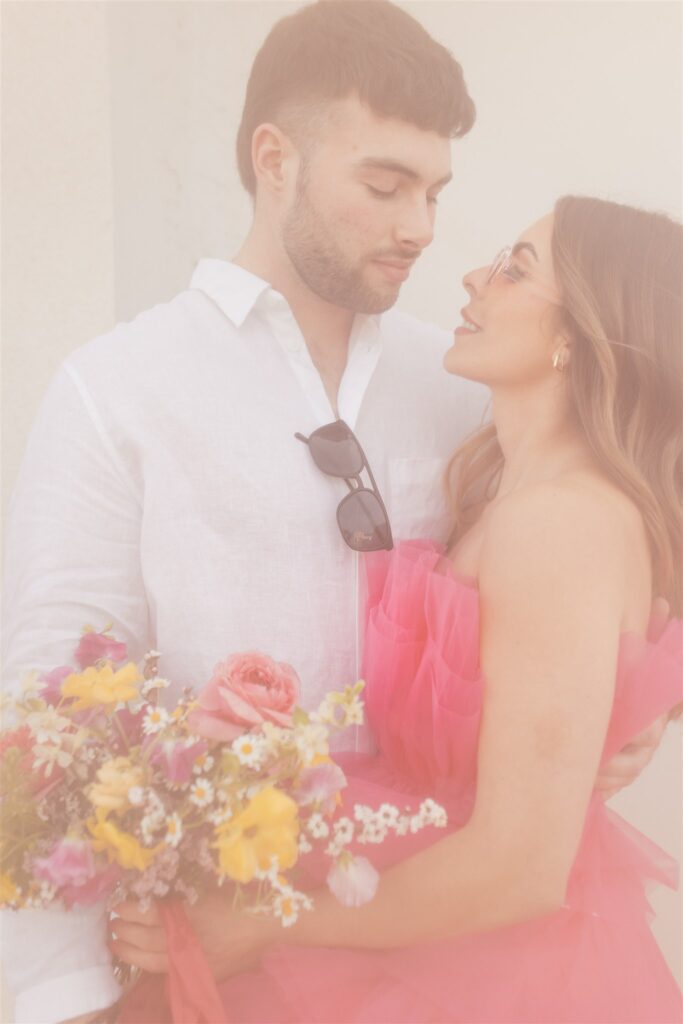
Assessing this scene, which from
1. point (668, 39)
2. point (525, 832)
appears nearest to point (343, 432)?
point (525, 832)

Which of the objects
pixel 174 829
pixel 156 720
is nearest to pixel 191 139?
pixel 156 720

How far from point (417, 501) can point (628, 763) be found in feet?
1.51

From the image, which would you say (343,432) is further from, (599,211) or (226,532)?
(599,211)

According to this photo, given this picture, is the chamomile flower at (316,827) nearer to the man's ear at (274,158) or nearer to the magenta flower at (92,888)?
the magenta flower at (92,888)

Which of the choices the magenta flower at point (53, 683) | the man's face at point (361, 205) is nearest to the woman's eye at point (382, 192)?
the man's face at point (361, 205)

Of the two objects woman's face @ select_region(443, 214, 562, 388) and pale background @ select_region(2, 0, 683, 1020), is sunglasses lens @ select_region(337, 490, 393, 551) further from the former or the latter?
pale background @ select_region(2, 0, 683, 1020)

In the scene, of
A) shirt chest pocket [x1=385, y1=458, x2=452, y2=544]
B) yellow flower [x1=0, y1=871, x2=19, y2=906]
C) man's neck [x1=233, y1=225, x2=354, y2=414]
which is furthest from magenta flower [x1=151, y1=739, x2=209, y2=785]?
man's neck [x1=233, y1=225, x2=354, y2=414]

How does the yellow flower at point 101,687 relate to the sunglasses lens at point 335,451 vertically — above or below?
below

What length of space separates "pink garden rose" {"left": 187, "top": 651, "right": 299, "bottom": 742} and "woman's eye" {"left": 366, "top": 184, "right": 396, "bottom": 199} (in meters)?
0.70

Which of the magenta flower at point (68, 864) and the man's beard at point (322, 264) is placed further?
the man's beard at point (322, 264)

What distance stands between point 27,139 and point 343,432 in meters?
0.68

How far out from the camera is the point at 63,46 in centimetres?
160

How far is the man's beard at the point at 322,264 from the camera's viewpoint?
1530 millimetres

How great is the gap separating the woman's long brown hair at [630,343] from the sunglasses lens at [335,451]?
1.03 ft
